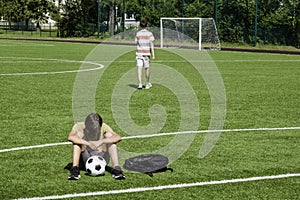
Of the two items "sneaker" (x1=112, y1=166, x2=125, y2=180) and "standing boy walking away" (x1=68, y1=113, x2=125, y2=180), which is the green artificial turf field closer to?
"sneaker" (x1=112, y1=166, x2=125, y2=180)

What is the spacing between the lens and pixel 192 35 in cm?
4719

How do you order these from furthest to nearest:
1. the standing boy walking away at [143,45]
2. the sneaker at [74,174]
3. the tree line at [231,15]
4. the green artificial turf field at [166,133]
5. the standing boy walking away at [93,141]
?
1. the tree line at [231,15]
2. the standing boy walking away at [143,45]
3. the standing boy walking away at [93,141]
4. the sneaker at [74,174]
5. the green artificial turf field at [166,133]

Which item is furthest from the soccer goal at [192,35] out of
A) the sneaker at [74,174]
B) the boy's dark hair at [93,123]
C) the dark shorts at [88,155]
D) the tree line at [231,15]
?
the sneaker at [74,174]

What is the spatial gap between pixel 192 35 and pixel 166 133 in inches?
1471

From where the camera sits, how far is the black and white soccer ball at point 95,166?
7223 millimetres

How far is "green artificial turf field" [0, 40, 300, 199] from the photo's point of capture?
6.82 meters

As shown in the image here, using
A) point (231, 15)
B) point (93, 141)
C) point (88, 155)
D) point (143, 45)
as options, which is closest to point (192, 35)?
point (231, 15)

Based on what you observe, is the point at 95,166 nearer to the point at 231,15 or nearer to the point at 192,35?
the point at 192,35

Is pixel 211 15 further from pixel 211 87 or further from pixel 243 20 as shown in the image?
pixel 211 87

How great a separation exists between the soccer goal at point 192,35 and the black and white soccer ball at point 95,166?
124 ft

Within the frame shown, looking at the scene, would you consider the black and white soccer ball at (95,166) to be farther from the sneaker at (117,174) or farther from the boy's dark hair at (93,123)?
the boy's dark hair at (93,123)

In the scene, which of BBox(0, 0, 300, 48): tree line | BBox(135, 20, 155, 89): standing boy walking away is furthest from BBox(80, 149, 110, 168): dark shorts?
BBox(0, 0, 300, 48): tree line

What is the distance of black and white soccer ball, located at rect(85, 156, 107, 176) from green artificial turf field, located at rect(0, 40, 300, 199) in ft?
0.30

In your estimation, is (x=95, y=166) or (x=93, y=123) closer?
(x=95, y=166)
